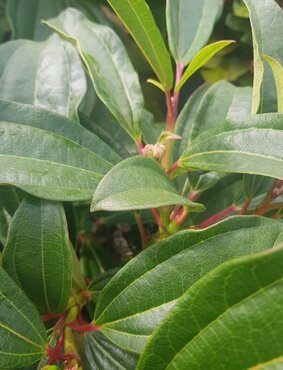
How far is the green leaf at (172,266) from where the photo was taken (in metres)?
0.46

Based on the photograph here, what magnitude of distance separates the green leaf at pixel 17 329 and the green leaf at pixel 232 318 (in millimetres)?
158

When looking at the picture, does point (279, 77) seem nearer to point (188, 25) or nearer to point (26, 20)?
point (188, 25)

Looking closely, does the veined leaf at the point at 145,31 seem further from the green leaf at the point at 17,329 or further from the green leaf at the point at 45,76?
the green leaf at the point at 17,329

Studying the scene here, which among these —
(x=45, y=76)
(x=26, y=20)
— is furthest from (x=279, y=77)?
(x=26, y=20)

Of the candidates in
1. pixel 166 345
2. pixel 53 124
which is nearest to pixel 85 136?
pixel 53 124

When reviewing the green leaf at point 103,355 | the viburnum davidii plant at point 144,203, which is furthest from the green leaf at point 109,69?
the green leaf at point 103,355

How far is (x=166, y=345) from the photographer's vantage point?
400 mm

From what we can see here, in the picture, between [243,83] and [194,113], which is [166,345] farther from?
[243,83]

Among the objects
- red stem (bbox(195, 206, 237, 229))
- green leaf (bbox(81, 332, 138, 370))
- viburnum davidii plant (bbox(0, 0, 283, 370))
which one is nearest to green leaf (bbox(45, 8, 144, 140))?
viburnum davidii plant (bbox(0, 0, 283, 370))

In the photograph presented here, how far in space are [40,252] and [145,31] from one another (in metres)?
0.27

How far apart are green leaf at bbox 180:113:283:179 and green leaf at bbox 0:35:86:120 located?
0.19 metres

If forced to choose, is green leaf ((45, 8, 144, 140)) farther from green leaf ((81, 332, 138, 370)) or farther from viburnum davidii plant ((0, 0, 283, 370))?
green leaf ((81, 332, 138, 370))

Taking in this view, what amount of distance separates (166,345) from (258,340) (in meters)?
0.08

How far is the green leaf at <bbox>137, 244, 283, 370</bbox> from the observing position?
0.34m
